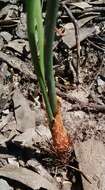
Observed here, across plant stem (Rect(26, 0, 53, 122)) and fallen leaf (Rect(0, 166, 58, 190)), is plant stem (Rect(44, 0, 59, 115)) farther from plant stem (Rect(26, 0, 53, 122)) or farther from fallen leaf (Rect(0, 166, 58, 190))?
fallen leaf (Rect(0, 166, 58, 190))

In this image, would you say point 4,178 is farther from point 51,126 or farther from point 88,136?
point 88,136

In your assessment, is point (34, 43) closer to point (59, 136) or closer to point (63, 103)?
point (59, 136)

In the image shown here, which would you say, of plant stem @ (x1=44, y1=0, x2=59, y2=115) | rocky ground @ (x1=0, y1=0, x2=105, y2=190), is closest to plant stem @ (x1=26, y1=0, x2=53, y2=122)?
plant stem @ (x1=44, y1=0, x2=59, y2=115)

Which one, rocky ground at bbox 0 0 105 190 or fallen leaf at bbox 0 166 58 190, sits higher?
rocky ground at bbox 0 0 105 190

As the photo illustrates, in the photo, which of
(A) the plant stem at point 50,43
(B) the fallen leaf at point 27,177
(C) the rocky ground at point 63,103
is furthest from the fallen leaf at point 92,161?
(A) the plant stem at point 50,43

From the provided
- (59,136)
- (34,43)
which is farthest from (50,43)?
(59,136)
